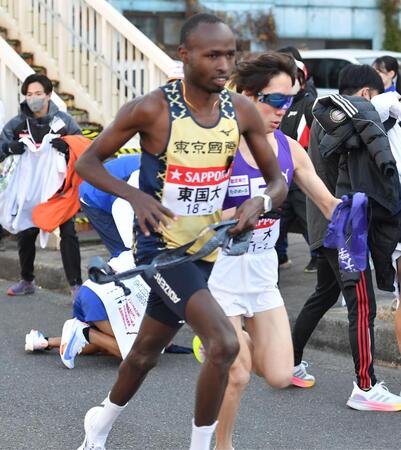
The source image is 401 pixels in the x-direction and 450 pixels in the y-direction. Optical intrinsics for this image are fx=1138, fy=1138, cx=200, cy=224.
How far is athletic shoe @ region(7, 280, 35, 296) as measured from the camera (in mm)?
9438

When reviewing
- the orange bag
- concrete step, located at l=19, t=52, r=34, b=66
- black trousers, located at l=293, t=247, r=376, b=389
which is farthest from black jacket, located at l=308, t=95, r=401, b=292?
concrete step, located at l=19, t=52, r=34, b=66

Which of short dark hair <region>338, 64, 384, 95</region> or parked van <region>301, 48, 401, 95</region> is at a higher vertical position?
short dark hair <region>338, 64, 384, 95</region>

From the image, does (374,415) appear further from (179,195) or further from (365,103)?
(179,195)

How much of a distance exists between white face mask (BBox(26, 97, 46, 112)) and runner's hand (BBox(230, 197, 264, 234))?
5.11m

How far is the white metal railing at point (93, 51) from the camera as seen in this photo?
41.8 ft

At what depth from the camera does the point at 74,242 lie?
9188 millimetres

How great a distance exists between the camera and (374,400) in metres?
6.13

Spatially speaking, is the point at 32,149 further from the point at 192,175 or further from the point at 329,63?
the point at 329,63

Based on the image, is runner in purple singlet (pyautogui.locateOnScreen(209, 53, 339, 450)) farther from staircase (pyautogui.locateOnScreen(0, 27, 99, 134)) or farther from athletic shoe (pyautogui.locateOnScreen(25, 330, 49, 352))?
staircase (pyautogui.locateOnScreen(0, 27, 99, 134))

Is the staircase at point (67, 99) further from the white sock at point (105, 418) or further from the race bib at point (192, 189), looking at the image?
the race bib at point (192, 189)

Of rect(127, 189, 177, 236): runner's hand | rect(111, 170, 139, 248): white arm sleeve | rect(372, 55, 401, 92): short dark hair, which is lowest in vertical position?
rect(111, 170, 139, 248): white arm sleeve

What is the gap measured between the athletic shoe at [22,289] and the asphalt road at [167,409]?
5.68ft

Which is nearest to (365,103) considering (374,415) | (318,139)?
(318,139)

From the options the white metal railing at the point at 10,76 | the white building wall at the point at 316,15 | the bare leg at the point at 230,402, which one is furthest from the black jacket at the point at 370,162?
the white building wall at the point at 316,15
